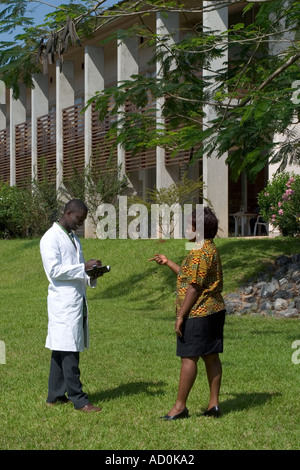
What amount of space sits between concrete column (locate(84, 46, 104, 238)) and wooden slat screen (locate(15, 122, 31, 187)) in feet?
21.1

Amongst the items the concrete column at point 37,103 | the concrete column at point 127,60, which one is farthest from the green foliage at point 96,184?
the concrete column at point 37,103

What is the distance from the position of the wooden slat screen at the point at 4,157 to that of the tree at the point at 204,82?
2255 cm

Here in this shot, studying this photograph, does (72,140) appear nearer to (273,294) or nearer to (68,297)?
(273,294)

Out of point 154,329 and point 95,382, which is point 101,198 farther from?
point 95,382

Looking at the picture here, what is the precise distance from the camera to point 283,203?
1858 centimetres

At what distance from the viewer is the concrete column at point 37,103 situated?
1250 inches

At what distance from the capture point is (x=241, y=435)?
5.70 meters

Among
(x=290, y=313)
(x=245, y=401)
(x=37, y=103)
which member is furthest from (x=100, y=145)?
(x=245, y=401)

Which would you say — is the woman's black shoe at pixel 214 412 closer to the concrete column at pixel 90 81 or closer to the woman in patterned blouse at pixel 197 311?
the woman in patterned blouse at pixel 197 311

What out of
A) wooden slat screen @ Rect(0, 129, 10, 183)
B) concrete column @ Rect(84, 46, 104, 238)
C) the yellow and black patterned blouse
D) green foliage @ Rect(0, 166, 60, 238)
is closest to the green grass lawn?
the yellow and black patterned blouse

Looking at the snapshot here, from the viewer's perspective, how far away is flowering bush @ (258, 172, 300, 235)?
59.2 ft

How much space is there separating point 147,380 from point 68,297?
1921mm

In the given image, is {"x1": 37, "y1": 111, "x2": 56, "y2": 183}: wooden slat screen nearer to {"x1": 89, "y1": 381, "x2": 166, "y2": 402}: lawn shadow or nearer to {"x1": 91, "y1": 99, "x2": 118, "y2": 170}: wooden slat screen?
{"x1": 91, "y1": 99, "x2": 118, "y2": 170}: wooden slat screen
